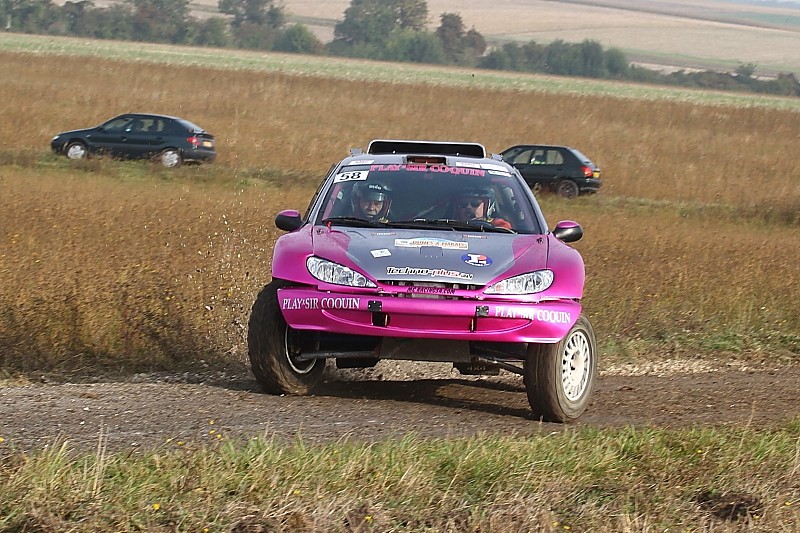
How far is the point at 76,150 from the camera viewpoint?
31.6m

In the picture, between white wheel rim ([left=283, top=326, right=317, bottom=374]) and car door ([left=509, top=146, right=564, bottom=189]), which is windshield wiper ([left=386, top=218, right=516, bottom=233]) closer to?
white wheel rim ([left=283, top=326, right=317, bottom=374])

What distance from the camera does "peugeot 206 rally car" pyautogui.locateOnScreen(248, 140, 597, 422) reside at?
762 centimetres

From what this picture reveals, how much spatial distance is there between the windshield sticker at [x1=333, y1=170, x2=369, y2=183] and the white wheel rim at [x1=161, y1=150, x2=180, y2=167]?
2322 cm

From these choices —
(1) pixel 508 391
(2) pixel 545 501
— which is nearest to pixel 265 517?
(2) pixel 545 501

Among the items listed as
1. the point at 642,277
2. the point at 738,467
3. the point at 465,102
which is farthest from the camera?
the point at 465,102

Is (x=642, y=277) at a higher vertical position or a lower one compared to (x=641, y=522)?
lower

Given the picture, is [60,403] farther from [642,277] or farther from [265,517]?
[642,277]

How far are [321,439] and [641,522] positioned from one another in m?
1.96

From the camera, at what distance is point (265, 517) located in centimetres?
511

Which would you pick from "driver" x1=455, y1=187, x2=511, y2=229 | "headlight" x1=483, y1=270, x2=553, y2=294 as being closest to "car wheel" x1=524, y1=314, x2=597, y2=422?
"headlight" x1=483, y1=270, x2=553, y2=294

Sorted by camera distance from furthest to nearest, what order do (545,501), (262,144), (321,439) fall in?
(262,144) → (321,439) → (545,501)

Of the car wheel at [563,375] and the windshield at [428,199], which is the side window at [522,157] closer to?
the windshield at [428,199]

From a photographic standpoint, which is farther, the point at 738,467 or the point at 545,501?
the point at 738,467

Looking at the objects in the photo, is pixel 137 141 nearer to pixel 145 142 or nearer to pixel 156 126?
pixel 145 142
